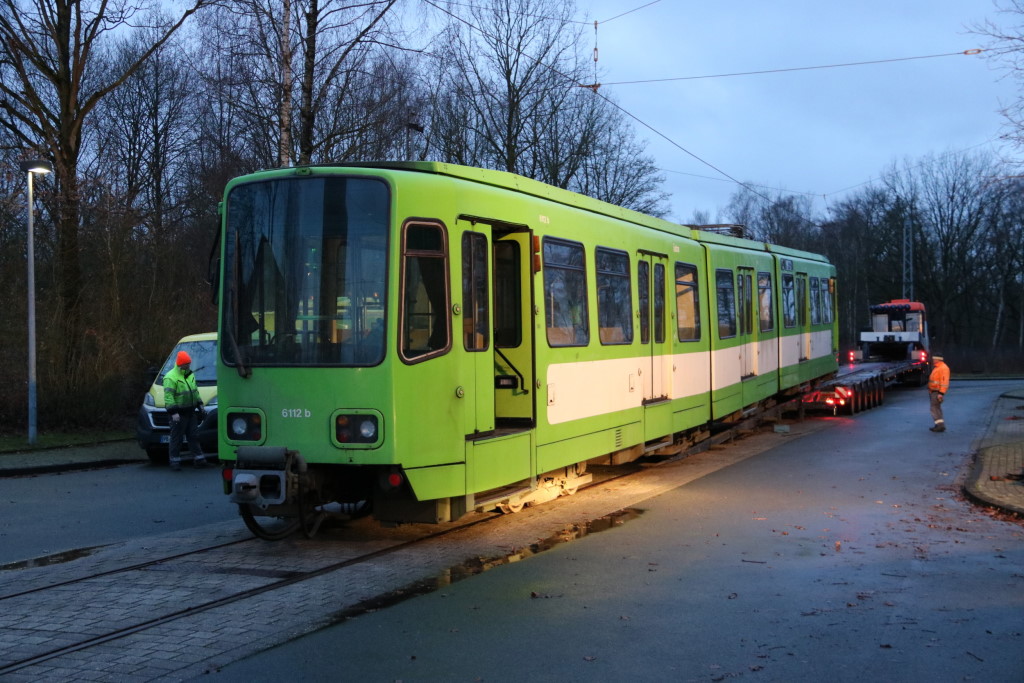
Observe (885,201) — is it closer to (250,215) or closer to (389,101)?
(389,101)

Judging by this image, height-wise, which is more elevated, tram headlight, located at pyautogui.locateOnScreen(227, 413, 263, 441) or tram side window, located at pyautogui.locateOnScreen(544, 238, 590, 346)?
tram side window, located at pyautogui.locateOnScreen(544, 238, 590, 346)

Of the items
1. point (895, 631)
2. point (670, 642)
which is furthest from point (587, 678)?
point (895, 631)

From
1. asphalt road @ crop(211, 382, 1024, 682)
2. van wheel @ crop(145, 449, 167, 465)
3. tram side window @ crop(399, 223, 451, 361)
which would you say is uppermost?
tram side window @ crop(399, 223, 451, 361)

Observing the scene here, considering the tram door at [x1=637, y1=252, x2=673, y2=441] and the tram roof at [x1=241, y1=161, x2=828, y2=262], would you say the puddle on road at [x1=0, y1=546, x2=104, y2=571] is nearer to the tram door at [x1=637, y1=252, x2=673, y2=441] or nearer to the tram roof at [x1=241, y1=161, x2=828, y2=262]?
→ the tram roof at [x1=241, y1=161, x2=828, y2=262]

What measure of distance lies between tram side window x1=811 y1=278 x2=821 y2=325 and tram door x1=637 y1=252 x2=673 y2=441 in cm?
1085

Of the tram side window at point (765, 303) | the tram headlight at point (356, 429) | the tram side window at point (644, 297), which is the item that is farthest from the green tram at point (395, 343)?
the tram side window at point (765, 303)

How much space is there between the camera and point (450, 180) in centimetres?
868

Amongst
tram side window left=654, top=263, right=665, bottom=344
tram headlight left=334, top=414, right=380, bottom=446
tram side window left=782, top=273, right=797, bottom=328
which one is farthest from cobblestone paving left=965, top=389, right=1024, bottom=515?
tram headlight left=334, top=414, right=380, bottom=446

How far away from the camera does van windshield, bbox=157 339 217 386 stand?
17.0 m

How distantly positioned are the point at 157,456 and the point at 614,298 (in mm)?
8473

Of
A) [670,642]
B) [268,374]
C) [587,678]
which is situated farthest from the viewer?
[268,374]

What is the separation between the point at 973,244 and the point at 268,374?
6197 centimetres

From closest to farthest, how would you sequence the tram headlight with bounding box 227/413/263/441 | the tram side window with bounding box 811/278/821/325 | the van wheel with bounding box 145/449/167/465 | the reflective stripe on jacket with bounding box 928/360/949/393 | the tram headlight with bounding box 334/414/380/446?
the tram headlight with bounding box 334/414/380/446
the tram headlight with bounding box 227/413/263/441
the van wheel with bounding box 145/449/167/465
the reflective stripe on jacket with bounding box 928/360/949/393
the tram side window with bounding box 811/278/821/325

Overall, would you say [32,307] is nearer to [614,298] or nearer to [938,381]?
[614,298]
